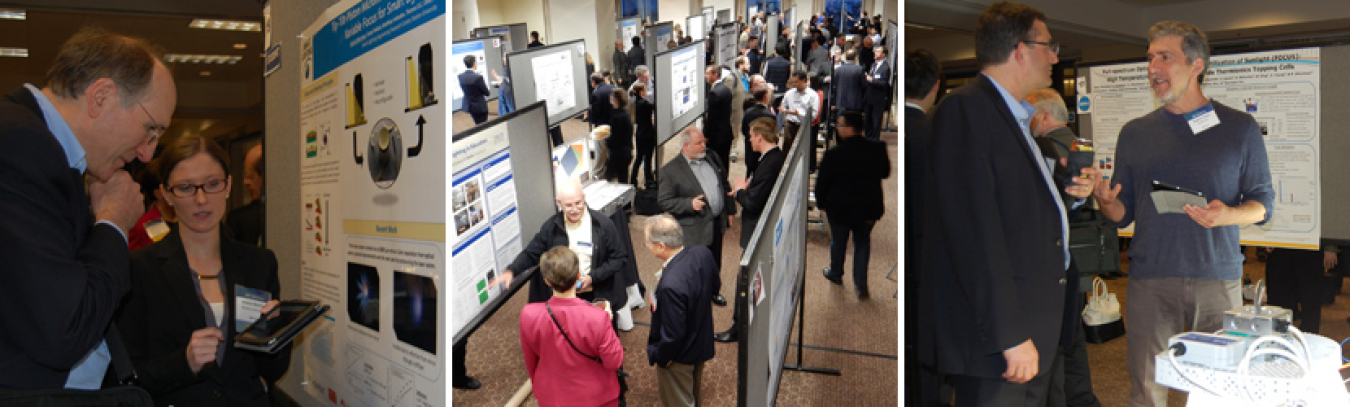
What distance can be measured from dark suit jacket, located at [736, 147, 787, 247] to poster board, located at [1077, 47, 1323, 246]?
3.98 feet

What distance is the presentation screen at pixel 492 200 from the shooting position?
2623 mm

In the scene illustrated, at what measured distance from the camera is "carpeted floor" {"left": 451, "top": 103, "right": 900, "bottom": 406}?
279cm

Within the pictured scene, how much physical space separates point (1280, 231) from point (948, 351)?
77cm

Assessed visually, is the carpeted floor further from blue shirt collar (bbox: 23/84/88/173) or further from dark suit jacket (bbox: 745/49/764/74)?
blue shirt collar (bbox: 23/84/88/173)

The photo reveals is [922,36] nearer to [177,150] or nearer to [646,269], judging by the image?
[646,269]

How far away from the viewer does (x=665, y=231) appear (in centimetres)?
291

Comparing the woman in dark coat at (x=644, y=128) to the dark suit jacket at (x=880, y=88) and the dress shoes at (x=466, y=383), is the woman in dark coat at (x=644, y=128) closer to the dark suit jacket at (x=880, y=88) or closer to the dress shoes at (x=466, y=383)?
the dark suit jacket at (x=880, y=88)

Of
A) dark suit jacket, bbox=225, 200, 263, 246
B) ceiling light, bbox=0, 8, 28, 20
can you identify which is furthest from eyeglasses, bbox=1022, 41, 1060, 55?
ceiling light, bbox=0, 8, 28, 20

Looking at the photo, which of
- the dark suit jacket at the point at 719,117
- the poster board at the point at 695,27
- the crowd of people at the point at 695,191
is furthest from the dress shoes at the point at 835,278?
the poster board at the point at 695,27

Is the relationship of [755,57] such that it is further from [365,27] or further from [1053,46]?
[365,27]

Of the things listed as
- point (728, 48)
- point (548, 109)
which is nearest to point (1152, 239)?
point (728, 48)

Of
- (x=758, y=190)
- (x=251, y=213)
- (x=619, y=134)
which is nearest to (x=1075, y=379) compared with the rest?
(x=758, y=190)

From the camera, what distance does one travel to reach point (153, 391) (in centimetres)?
243

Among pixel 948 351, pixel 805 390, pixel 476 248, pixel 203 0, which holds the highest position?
pixel 203 0
